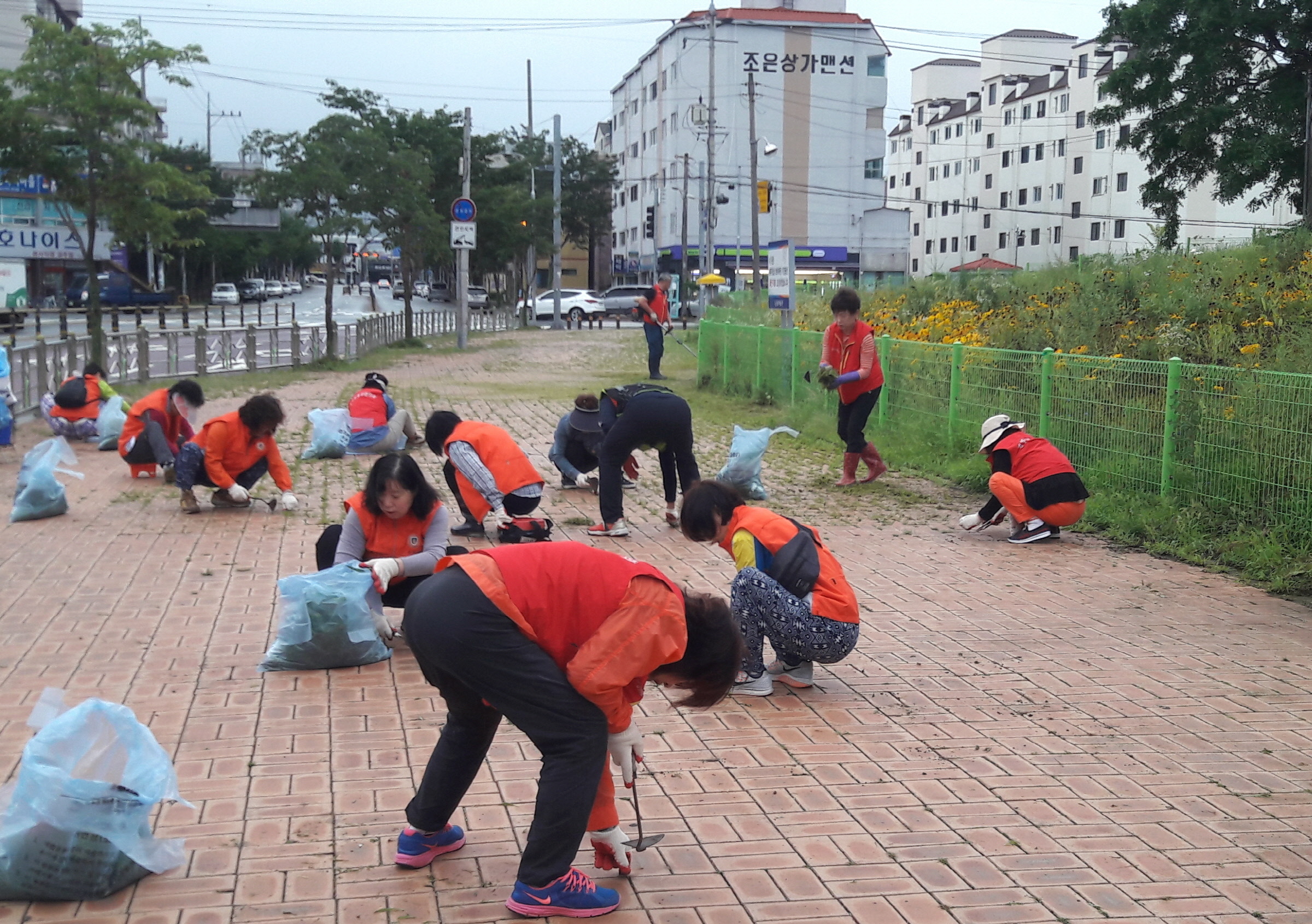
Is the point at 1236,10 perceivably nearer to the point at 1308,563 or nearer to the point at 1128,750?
the point at 1308,563

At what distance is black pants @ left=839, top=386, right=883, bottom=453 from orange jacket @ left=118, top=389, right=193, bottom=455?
560cm

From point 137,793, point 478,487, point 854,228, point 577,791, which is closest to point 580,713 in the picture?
point 577,791

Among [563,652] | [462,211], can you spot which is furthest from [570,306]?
[563,652]

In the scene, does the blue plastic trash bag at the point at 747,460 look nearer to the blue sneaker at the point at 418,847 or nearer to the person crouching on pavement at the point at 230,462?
the person crouching on pavement at the point at 230,462

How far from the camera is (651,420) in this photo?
324 inches

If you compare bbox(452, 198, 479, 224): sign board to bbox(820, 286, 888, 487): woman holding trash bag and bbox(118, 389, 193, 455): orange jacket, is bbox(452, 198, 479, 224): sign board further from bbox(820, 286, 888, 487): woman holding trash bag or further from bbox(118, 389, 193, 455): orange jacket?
bbox(820, 286, 888, 487): woman holding trash bag

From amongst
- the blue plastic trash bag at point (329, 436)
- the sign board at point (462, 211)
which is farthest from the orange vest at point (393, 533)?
the sign board at point (462, 211)

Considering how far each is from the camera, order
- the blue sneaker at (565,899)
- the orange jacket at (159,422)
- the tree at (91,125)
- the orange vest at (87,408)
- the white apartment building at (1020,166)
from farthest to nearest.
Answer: the white apartment building at (1020,166) < the tree at (91,125) < the orange vest at (87,408) < the orange jacket at (159,422) < the blue sneaker at (565,899)

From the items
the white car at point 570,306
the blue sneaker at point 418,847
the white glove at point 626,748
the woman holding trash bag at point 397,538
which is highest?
the white car at point 570,306

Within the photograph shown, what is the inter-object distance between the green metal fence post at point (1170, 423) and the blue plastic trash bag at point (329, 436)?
746 centimetres

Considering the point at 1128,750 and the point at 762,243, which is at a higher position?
the point at 762,243

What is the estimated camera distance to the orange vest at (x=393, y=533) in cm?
555

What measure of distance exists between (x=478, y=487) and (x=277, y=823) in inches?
153

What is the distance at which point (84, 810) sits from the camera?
131 inches
